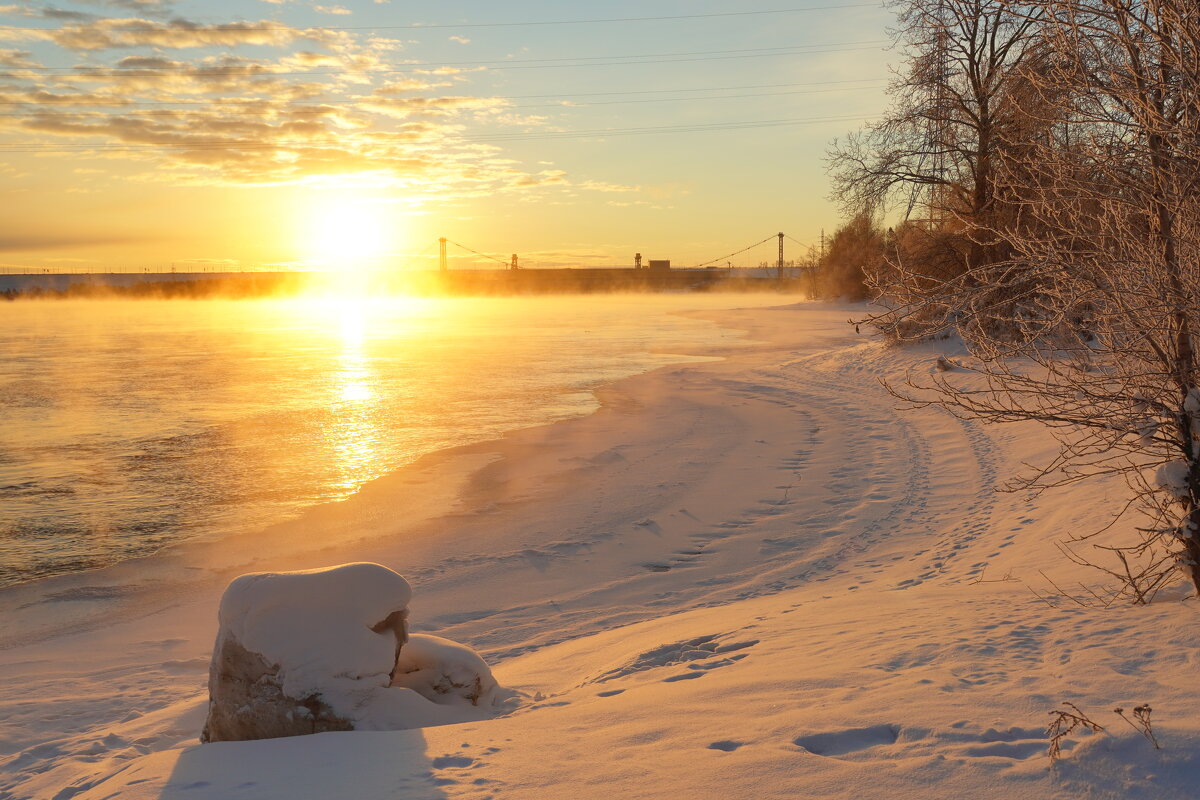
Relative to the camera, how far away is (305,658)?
4969mm

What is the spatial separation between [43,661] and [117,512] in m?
4.52

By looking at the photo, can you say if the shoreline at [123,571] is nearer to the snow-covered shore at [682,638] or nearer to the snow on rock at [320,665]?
the snow-covered shore at [682,638]

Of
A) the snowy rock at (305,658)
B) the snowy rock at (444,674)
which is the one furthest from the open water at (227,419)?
the snowy rock at (444,674)

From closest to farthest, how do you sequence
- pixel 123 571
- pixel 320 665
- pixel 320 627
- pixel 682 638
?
pixel 320 665 → pixel 320 627 → pixel 682 638 → pixel 123 571

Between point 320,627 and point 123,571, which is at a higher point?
point 320,627

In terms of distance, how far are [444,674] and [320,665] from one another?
822 mm

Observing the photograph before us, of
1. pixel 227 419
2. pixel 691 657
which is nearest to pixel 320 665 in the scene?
pixel 691 657

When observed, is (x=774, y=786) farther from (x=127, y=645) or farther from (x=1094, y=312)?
(x=127, y=645)

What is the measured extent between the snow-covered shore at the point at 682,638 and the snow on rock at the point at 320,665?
0.25 m

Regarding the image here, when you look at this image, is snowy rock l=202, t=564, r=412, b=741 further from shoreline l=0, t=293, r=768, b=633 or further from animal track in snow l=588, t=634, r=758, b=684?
shoreline l=0, t=293, r=768, b=633

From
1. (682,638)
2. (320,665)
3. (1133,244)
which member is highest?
(1133,244)

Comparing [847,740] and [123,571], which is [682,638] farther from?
[123,571]

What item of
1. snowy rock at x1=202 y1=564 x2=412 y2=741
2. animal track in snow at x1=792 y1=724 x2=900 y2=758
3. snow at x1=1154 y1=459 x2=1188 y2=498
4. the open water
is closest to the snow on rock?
snowy rock at x1=202 y1=564 x2=412 y2=741

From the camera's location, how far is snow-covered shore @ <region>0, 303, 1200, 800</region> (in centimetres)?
388
